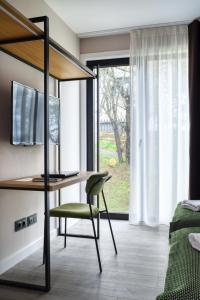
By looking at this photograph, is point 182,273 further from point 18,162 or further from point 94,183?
point 18,162

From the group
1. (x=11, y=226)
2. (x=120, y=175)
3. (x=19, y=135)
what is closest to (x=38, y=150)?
(x=19, y=135)

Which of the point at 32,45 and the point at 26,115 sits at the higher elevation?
the point at 32,45

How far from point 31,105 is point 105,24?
5.56 feet

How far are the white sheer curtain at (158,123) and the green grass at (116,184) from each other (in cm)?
26

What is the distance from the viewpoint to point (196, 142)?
3.40 meters

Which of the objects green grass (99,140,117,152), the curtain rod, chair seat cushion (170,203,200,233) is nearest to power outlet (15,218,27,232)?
chair seat cushion (170,203,200,233)

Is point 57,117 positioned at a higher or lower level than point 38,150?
higher

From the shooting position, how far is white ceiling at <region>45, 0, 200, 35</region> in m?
Answer: 3.03

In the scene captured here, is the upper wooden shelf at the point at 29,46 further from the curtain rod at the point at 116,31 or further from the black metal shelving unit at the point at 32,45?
the curtain rod at the point at 116,31

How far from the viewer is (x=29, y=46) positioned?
7.54 ft

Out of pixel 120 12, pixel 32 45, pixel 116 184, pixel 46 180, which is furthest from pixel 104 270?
pixel 120 12

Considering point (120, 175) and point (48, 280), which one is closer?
point (48, 280)

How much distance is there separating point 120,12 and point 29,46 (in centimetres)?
145

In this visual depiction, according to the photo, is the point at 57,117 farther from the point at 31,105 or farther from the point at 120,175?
the point at 120,175
